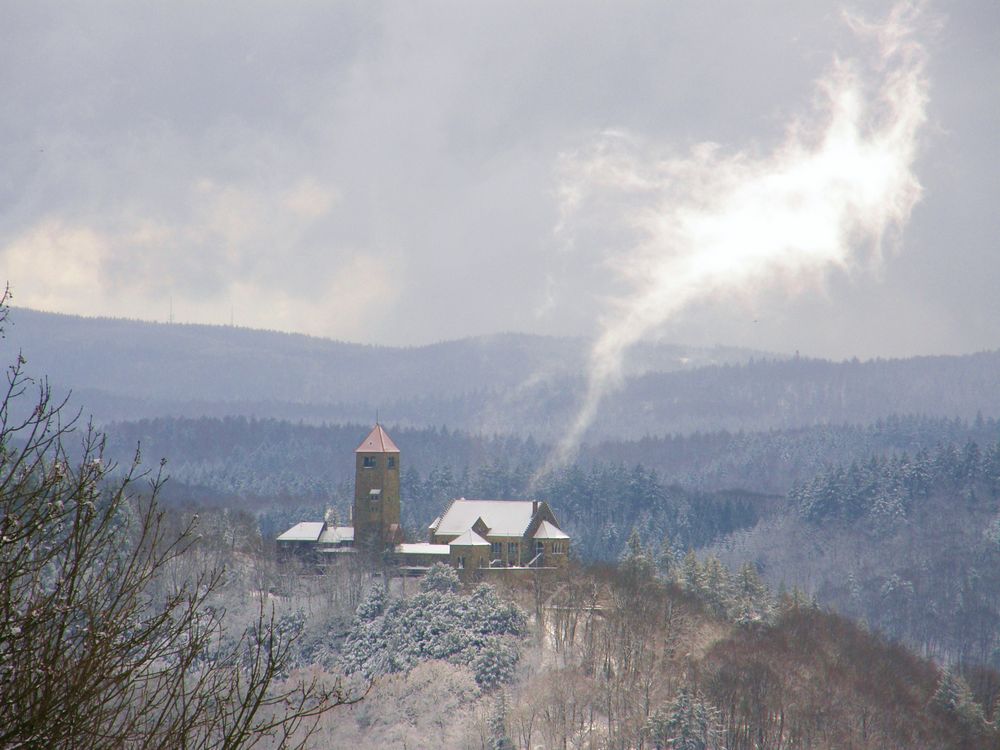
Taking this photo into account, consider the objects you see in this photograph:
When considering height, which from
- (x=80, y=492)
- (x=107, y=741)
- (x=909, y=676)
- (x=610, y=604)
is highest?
(x=80, y=492)

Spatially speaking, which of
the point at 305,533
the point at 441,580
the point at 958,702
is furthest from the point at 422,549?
the point at 958,702

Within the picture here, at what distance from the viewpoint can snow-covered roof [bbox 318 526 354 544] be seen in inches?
3428

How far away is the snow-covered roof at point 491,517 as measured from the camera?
86.1 metres

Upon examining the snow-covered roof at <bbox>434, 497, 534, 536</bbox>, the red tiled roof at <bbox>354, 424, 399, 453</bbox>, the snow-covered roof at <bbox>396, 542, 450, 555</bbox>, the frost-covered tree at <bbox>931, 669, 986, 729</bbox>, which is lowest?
the frost-covered tree at <bbox>931, 669, 986, 729</bbox>

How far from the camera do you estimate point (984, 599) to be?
128 m

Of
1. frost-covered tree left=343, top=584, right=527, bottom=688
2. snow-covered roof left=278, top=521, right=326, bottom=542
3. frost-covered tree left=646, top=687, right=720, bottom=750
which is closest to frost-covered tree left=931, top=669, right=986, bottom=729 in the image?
frost-covered tree left=646, top=687, right=720, bottom=750

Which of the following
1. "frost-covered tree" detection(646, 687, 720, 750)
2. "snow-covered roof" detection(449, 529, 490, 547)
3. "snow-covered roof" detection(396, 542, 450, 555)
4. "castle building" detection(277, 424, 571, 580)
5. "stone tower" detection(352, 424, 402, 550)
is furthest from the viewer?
"stone tower" detection(352, 424, 402, 550)

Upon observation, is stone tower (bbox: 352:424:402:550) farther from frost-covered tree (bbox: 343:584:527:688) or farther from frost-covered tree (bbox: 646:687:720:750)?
frost-covered tree (bbox: 646:687:720:750)

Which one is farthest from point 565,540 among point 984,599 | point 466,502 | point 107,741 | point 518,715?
point 107,741

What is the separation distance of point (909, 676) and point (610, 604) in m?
20.4

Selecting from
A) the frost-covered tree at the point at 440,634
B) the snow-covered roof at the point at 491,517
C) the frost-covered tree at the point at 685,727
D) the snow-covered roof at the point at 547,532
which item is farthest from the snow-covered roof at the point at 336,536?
the frost-covered tree at the point at 685,727

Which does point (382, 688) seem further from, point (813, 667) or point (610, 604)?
point (813, 667)

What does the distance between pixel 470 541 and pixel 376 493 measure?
317 inches

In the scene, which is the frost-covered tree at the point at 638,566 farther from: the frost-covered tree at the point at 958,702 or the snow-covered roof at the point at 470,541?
the frost-covered tree at the point at 958,702
